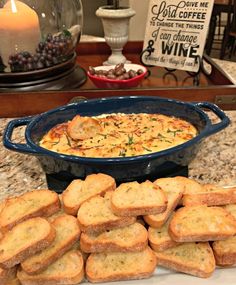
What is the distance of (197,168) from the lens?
37.9 inches

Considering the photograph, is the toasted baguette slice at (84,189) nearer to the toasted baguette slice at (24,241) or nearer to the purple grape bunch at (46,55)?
the toasted baguette slice at (24,241)

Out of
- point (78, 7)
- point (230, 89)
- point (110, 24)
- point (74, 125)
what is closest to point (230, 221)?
point (74, 125)

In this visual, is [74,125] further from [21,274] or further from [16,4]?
[16,4]

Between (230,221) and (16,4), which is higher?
(16,4)

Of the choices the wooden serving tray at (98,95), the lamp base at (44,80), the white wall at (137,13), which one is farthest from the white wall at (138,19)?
the wooden serving tray at (98,95)

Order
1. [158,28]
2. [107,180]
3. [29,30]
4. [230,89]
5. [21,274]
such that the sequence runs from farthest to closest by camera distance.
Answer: [158,28] → [29,30] → [230,89] → [107,180] → [21,274]

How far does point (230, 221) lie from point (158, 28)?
1067mm

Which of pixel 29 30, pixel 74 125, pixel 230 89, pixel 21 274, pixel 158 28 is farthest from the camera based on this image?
pixel 158 28

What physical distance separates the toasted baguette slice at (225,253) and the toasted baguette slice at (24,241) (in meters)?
0.26

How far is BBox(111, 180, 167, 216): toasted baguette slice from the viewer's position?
642 mm

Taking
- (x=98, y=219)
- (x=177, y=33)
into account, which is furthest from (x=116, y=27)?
(x=98, y=219)

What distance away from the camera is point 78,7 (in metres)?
1.63

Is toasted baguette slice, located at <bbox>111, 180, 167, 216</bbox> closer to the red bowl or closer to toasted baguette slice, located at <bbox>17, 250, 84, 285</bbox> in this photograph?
toasted baguette slice, located at <bbox>17, 250, 84, 285</bbox>

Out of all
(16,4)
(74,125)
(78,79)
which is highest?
(16,4)
